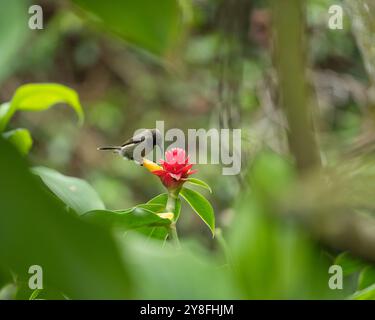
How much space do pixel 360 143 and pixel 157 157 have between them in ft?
2.34

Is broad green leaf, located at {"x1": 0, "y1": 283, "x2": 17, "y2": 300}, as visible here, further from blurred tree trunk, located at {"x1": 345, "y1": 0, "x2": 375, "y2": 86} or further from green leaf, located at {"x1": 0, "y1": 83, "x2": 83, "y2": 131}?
blurred tree trunk, located at {"x1": 345, "y1": 0, "x2": 375, "y2": 86}

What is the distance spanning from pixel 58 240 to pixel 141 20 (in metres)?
0.07

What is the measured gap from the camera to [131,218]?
75 cm

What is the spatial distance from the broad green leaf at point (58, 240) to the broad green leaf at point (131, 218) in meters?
0.53

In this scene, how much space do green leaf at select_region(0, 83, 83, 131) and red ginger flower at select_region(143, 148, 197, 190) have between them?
0.24 meters

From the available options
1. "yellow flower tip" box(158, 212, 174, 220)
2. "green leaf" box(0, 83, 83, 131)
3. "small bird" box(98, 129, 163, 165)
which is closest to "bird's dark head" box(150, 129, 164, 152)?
"small bird" box(98, 129, 163, 165)

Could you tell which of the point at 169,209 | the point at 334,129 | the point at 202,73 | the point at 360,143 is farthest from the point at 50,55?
the point at 360,143

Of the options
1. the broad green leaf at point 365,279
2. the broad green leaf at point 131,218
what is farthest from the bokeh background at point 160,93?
the broad green leaf at point 131,218

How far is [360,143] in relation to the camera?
34 centimetres

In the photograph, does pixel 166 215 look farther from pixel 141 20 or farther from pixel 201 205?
pixel 141 20

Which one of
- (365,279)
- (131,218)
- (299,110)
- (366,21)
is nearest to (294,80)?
(299,110)

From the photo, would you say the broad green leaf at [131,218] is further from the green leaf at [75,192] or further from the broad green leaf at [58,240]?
the broad green leaf at [58,240]

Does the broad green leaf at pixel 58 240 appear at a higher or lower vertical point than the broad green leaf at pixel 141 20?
lower

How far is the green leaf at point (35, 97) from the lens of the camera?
1039 mm
